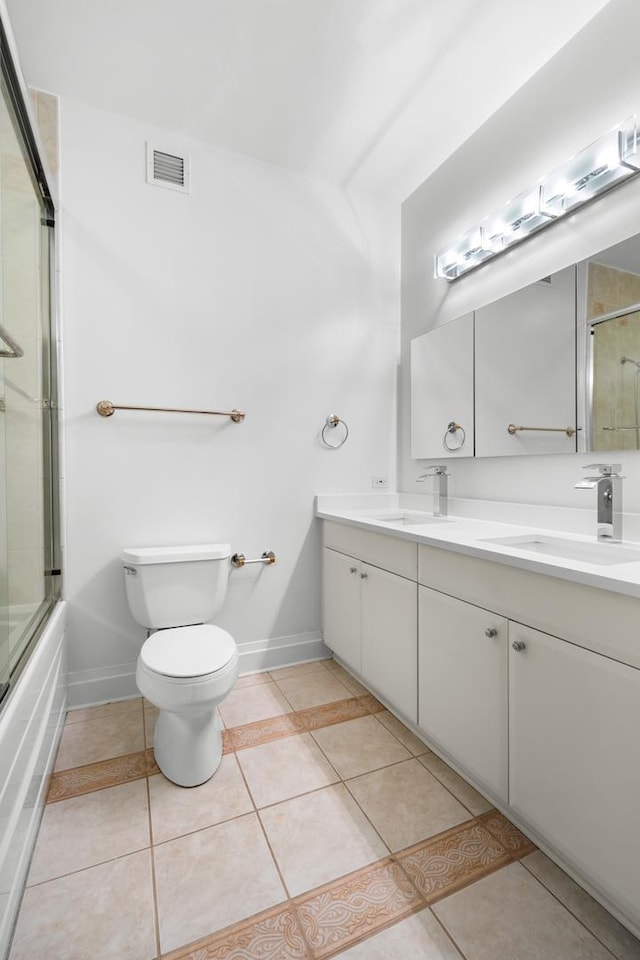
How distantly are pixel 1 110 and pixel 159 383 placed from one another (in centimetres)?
100

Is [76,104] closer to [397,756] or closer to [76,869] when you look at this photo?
[76,869]

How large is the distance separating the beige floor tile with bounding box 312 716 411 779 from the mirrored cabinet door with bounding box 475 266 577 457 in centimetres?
119

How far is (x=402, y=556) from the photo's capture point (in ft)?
5.54

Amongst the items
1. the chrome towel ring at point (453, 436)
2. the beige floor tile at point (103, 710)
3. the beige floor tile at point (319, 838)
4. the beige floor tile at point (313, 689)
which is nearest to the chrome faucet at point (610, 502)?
the chrome towel ring at point (453, 436)

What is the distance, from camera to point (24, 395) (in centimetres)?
145

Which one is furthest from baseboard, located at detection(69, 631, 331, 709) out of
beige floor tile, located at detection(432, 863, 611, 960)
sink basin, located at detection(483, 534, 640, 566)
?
beige floor tile, located at detection(432, 863, 611, 960)

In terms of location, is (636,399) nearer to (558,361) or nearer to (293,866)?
(558,361)

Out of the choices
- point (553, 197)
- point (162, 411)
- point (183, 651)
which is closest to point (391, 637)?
point (183, 651)

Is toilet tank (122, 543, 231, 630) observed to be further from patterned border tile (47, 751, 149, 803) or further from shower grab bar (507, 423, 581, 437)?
shower grab bar (507, 423, 581, 437)

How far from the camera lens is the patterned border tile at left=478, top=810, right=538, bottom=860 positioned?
47.7 inches

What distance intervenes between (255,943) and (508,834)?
2.32ft

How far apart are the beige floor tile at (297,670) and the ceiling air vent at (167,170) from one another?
2.28m

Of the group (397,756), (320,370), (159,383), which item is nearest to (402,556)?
(397,756)

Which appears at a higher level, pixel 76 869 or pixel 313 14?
pixel 313 14
